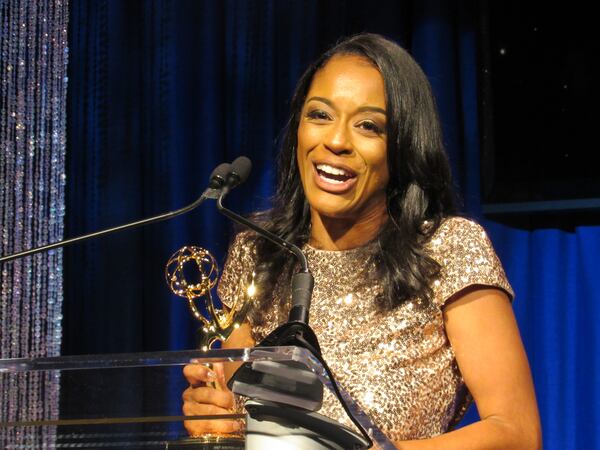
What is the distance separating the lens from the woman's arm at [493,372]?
5.31 ft

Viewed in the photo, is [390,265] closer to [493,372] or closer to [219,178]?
[493,372]

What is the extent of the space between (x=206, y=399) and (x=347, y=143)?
2.84 feet

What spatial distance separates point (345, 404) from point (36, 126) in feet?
7.66

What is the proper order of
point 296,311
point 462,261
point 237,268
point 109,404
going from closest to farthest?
point 109,404
point 296,311
point 462,261
point 237,268

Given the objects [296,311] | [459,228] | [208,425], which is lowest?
[208,425]

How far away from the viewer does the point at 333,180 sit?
6.31 feet

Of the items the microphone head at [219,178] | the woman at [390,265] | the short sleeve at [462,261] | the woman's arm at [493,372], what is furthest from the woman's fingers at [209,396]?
the short sleeve at [462,261]

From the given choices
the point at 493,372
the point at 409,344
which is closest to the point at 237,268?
the point at 409,344

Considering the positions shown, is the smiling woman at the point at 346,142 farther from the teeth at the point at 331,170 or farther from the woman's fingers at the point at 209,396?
the woman's fingers at the point at 209,396

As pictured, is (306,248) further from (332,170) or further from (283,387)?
(283,387)

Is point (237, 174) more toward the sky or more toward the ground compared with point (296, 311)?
more toward the sky

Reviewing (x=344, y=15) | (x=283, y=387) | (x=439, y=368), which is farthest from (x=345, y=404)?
(x=344, y=15)


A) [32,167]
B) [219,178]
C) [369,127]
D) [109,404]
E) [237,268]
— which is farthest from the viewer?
[32,167]

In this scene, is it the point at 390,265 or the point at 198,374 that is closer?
the point at 198,374
